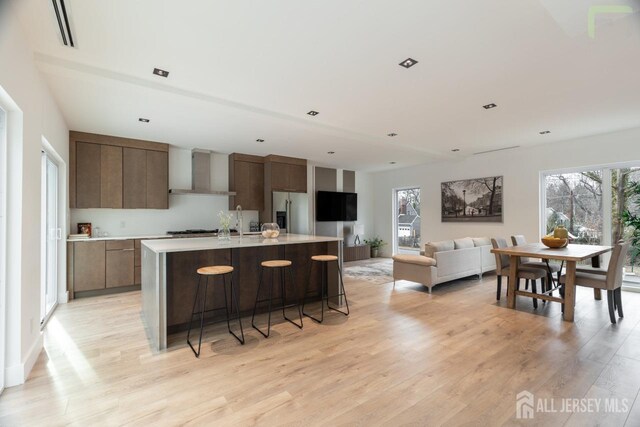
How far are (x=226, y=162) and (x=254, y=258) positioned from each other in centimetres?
366

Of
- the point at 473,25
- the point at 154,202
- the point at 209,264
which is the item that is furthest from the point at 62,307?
the point at 473,25

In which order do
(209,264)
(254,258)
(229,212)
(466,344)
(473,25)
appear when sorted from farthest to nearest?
1. (229,212)
2. (254,258)
3. (209,264)
4. (466,344)
5. (473,25)

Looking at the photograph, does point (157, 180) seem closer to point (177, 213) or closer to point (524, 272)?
point (177, 213)

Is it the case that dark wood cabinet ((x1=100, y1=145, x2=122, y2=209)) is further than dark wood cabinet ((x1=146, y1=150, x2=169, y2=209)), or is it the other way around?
dark wood cabinet ((x1=146, y1=150, x2=169, y2=209))

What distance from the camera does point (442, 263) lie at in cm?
492

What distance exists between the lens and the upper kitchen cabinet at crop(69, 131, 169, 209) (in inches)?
188

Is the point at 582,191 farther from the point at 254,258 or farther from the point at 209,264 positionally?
the point at 209,264

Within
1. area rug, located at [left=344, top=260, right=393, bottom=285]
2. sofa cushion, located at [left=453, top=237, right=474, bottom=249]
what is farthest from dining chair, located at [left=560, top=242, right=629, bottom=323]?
area rug, located at [left=344, top=260, right=393, bottom=285]

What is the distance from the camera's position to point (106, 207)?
500cm

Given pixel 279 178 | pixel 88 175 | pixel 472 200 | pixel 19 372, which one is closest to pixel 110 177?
pixel 88 175

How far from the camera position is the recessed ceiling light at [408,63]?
2.73 metres

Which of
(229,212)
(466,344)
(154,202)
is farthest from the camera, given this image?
(229,212)

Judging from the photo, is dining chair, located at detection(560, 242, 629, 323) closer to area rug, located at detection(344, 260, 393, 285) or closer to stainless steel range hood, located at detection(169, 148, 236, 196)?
area rug, located at detection(344, 260, 393, 285)

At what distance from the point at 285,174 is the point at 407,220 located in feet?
13.2
